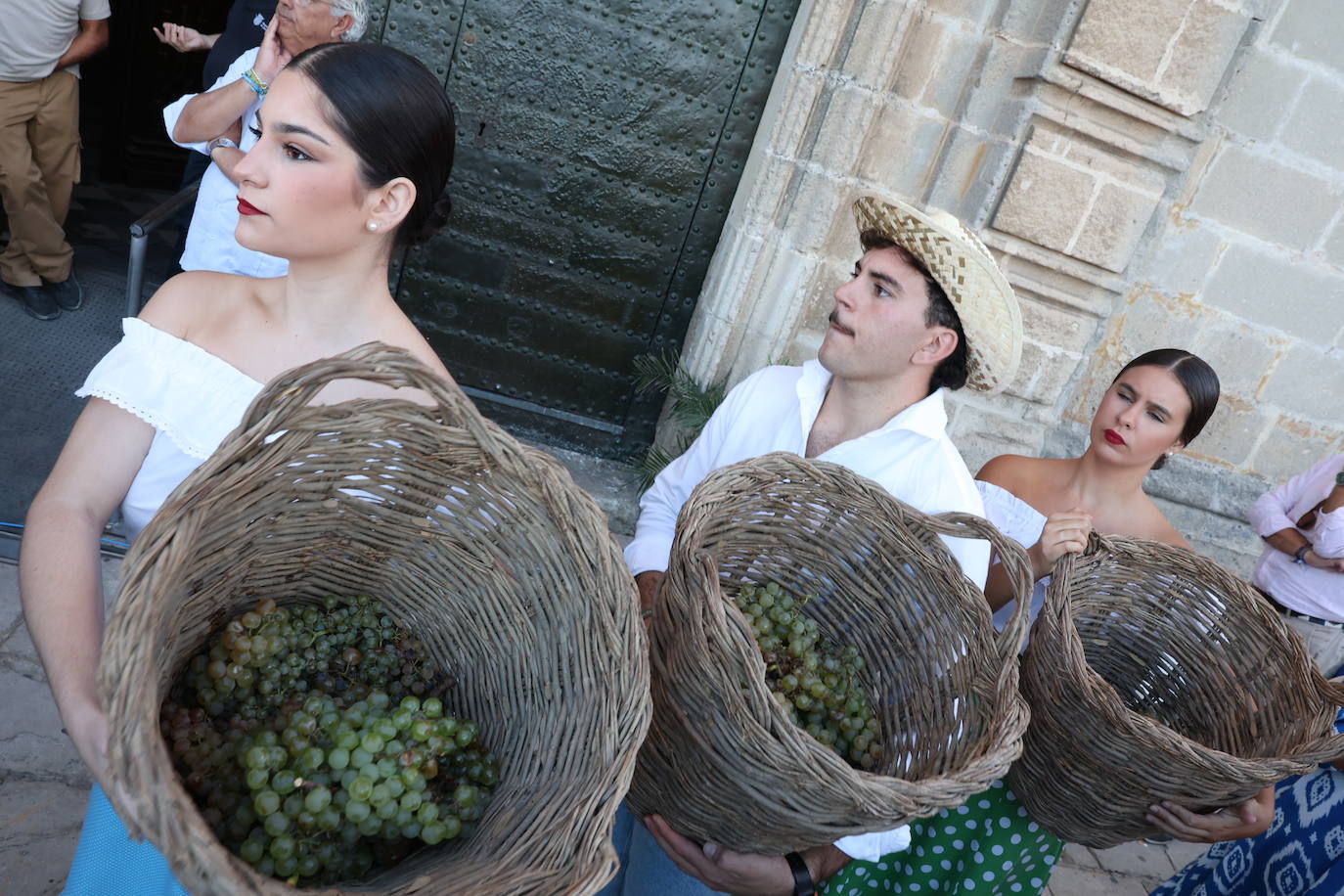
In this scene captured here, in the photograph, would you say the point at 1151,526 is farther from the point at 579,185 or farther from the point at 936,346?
the point at 579,185

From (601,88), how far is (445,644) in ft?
10.3

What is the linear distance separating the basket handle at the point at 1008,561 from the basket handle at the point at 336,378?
2.91 ft

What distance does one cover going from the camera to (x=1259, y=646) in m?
1.89

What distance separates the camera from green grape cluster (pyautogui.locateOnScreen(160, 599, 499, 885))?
40.0 inches

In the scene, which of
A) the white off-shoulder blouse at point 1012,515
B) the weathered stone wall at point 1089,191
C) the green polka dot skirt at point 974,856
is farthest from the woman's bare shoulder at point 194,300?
the weathered stone wall at point 1089,191

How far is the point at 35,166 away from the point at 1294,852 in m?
5.84

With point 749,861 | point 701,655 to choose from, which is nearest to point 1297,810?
point 749,861

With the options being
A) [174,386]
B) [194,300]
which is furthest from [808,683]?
[194,300]

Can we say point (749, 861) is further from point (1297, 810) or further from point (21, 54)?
point (21, 54)

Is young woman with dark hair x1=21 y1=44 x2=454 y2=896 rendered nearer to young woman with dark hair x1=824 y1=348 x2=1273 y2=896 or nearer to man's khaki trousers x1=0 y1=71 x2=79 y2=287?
young woman with dark hair x1=824 y1=348 x2=1273 y2=896

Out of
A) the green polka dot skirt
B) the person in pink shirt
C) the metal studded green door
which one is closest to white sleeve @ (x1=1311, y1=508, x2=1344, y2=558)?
the person in pink shirt

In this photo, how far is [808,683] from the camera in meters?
1.45

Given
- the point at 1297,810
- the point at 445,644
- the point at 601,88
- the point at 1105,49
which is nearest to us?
the point at 445,644

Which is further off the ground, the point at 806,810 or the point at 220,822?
the point at 806,810
